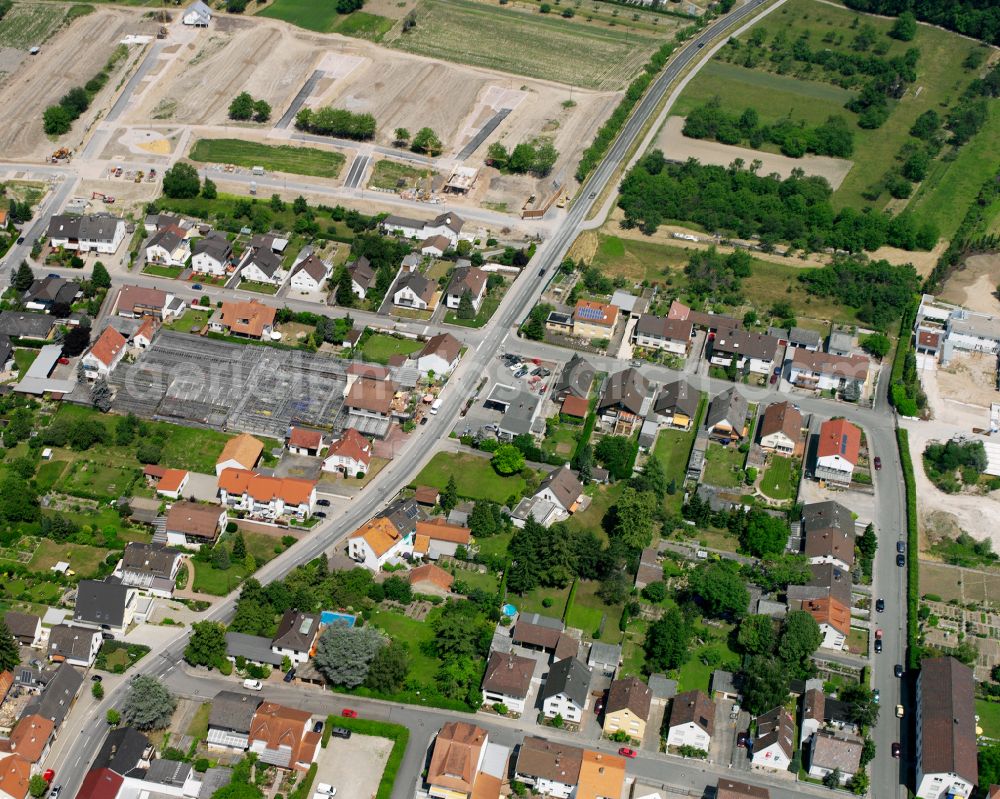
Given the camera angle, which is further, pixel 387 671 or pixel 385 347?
pixel 385 347

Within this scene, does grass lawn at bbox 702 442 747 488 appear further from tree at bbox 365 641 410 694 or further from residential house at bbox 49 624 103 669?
residential house at bbox 49 624 103 669

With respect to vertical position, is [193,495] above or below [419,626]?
above

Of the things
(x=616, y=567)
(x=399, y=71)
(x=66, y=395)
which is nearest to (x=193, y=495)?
(x=66, y=395)

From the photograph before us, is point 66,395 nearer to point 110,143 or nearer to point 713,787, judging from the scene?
point 110,143

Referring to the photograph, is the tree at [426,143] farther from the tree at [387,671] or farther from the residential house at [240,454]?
the tree at [387,671]

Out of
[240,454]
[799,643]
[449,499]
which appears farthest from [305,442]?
[799,643]

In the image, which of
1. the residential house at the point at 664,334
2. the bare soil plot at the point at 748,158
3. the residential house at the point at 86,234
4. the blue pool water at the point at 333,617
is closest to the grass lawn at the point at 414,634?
the blue pool water at the point at 333,617

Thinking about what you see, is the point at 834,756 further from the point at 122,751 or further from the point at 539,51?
the point at 539,51
